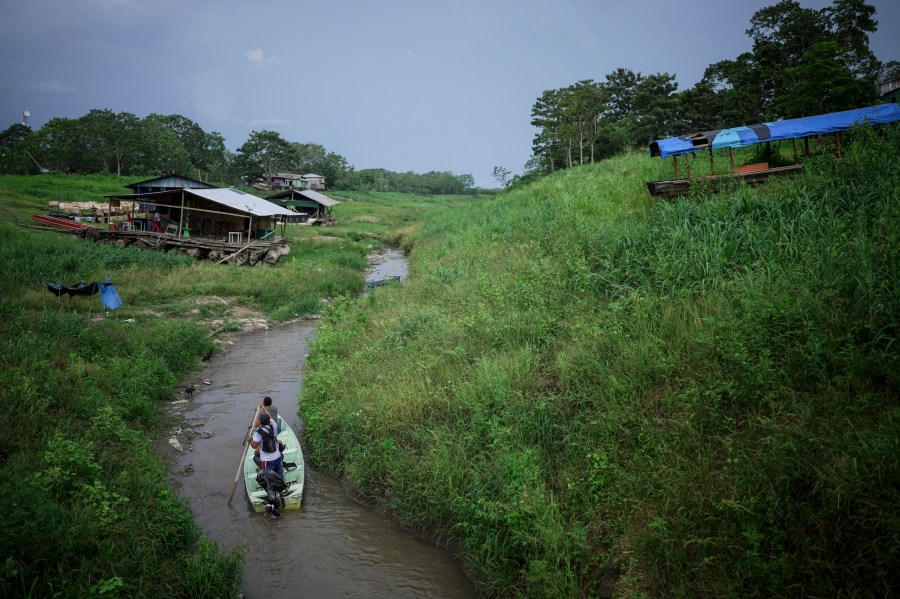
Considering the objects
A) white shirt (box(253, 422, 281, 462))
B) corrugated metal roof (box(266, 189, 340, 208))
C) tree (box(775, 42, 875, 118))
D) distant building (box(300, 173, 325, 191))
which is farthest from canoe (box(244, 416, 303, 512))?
distant building (box(300, 173, 325, 191))

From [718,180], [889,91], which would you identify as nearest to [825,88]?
[889,91]

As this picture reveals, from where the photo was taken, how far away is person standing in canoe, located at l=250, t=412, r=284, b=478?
818 cm

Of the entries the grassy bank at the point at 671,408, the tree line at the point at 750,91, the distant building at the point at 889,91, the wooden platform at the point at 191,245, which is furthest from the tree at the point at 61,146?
the distant building at the point at 889,91

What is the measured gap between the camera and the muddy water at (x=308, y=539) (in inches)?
252

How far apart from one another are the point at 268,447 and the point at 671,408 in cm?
645

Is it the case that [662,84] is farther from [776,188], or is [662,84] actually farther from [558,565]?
[558,565]

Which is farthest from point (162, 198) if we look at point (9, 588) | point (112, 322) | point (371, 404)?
point (9, 588)

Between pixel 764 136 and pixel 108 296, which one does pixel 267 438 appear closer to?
pixel 108 296

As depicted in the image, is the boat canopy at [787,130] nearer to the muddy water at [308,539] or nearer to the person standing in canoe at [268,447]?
the muddy water at [308,539]

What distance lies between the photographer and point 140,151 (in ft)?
214

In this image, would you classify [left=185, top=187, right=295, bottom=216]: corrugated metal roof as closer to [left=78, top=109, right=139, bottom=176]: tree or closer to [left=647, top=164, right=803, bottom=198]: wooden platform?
[left=647, top=164, right=803, bottom=198]: wooden platform

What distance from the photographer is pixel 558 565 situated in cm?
546

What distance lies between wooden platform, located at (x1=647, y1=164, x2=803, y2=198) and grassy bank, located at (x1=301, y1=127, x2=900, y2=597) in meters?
0.57

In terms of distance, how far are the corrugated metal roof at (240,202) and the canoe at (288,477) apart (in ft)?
74.3
